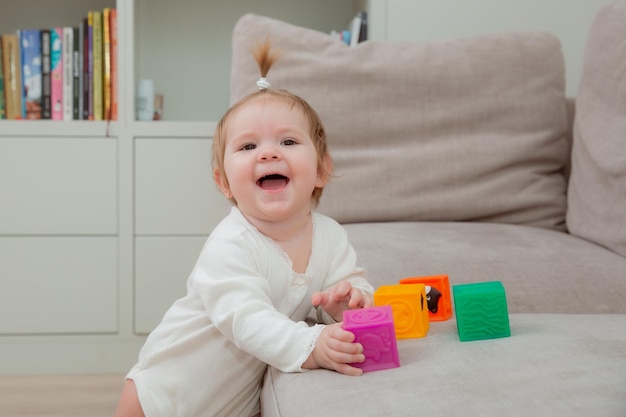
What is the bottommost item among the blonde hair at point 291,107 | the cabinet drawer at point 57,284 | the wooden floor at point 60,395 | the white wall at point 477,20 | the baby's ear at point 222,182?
the wooden floor at point 60,395

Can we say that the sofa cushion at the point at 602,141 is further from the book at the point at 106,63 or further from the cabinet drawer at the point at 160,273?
the book at the point at 106,63

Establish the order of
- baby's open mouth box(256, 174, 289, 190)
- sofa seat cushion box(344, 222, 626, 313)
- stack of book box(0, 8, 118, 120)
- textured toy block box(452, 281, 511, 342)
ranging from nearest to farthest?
textured toy block box(452, 281, 511, 342) < baby's open mouth box(256, 174, 289, 190) < sofa seat cushion box(344, 222, 626, 313) < stack of book box(0, 8, 118, 120)

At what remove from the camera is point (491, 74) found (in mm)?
1957

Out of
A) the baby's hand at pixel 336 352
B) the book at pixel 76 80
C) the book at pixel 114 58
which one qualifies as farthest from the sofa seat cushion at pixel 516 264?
the book at pixel 76 80

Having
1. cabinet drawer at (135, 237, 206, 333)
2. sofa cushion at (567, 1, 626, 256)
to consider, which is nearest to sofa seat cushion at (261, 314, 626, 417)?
sofa cushion at (567, 1, 626, 256)

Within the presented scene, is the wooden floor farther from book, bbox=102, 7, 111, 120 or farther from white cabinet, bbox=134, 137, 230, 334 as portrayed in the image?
book, bbox=102, 7, 111, 120

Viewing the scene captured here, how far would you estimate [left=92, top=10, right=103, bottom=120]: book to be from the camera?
2447mm

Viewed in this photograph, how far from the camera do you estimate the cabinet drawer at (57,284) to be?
2355 mm

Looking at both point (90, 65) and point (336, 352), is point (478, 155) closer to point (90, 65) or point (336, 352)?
point (336, 352)

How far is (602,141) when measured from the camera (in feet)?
5.68

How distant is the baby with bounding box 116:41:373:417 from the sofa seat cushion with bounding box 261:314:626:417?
0.32 ft

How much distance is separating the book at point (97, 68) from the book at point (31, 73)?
0.59ft

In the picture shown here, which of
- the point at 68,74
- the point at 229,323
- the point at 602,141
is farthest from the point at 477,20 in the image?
the point at 229,323

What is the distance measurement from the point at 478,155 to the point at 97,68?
4.09ft
